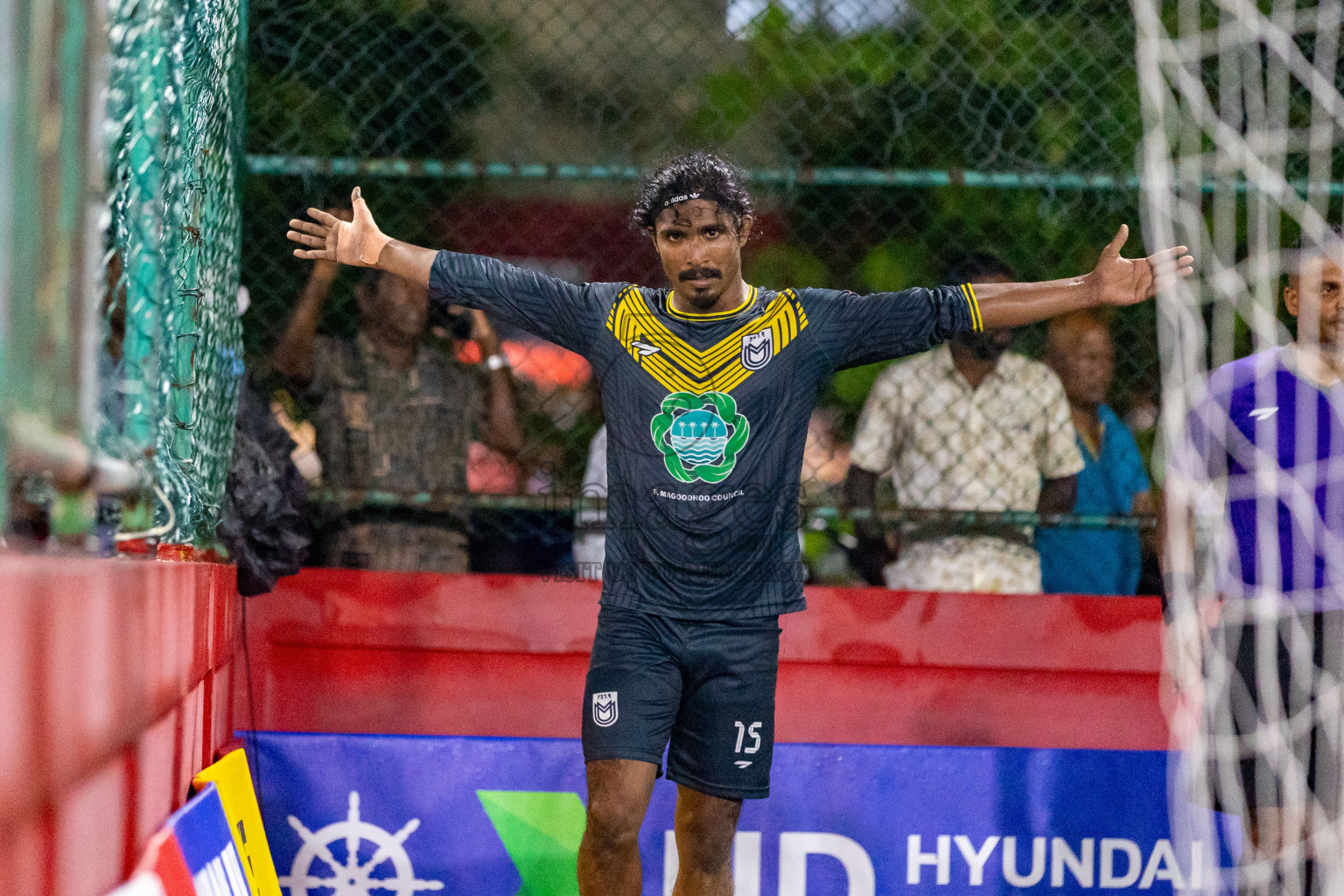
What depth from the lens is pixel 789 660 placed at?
4.33 m

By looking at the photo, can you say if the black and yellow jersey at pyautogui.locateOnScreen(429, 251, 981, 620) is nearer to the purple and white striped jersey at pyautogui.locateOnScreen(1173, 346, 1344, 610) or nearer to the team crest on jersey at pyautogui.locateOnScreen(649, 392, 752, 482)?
the team crest on jersey at pyautogui.locateOnScreen(649, 392, 752, 482)

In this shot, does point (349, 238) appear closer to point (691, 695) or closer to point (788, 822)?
point (691, 695)

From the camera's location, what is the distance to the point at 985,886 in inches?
158

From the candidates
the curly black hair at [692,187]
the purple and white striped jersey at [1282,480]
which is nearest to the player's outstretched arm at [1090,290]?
the purple and white striped jersey at [1282,480]

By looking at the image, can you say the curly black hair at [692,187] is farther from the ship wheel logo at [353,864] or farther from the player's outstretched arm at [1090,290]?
the ship wheel logo at [353,864]

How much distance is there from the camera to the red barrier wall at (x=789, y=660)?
4.29 metres

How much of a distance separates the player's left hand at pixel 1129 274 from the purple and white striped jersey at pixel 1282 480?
1.67 feet

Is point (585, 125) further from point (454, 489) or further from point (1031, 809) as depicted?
point (1031, 809)

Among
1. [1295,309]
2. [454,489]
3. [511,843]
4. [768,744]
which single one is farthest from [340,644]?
[1295,309]

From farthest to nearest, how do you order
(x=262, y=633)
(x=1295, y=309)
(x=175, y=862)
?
(x=262, y=633) < (x=1295, y=309) < (x=175, y=862)

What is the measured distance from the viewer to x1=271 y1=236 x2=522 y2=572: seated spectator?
4398 mm

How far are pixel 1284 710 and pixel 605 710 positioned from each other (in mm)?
1869

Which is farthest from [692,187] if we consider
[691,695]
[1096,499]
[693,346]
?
[1096,499]

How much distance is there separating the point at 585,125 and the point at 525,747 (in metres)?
2.50
